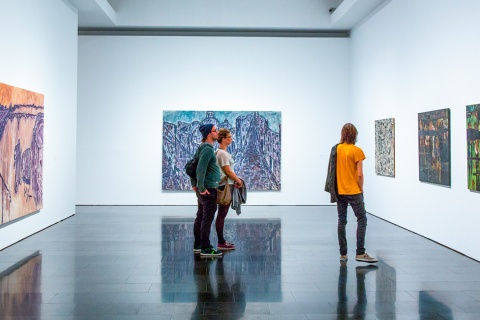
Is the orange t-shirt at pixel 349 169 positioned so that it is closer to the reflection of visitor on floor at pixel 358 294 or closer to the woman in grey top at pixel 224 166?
the reflection of visitor on floor at pixel 358 294

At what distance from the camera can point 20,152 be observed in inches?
434

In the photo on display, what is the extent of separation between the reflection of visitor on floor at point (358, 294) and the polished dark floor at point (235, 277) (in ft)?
0.04

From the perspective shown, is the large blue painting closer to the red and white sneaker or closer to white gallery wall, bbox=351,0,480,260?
white gallery wall, bbox=351,0,480,260

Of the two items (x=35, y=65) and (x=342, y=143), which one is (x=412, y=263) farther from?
(x=35, y=65)

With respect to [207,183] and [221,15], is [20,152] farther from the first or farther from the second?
[221,15]

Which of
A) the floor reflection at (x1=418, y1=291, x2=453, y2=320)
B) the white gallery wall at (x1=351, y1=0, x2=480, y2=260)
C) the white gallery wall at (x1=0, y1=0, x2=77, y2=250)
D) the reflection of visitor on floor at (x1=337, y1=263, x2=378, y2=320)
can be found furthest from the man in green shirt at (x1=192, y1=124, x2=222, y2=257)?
the white gallery wall at (x1=351, y1=0, x2=480, y2=260)

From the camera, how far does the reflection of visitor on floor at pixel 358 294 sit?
19.7 ft

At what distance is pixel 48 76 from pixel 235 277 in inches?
303

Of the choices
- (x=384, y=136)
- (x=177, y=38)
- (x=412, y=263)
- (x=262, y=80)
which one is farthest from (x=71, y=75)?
(x=412, y=263)

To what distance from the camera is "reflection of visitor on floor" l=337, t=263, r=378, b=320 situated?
6.02 metres

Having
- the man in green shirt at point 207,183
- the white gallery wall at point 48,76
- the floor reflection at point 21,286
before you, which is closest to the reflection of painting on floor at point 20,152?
the white gallery wall at point 48,76

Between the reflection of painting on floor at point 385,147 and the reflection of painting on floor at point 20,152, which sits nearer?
the reflection of painting on floor at point 20,152

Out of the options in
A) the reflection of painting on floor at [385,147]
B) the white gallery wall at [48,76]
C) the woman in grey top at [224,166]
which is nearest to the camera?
the woman in grey top at [224,166]

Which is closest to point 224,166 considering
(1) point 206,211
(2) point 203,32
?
(1) point 206,211
